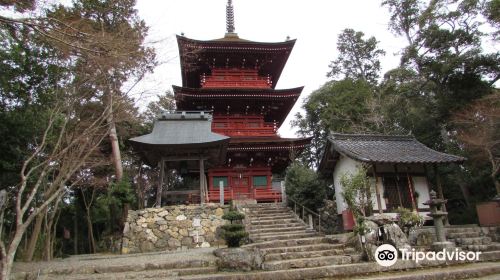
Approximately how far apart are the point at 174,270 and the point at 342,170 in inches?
332

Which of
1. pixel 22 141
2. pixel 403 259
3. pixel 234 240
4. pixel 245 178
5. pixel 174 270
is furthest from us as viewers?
pixel 245 178

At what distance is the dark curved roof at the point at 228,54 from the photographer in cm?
1858

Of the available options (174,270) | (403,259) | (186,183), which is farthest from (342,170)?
(186,183)

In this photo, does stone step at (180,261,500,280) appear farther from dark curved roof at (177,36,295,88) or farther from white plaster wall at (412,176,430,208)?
dark curved roof at (177,36,295,88)

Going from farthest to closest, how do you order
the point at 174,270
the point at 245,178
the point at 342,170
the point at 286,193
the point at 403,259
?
the point at 245,178 < the point at 286,193 < the point at 342,170 < the point at 403,259 < the point at 174,270

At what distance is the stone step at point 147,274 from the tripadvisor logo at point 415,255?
12.3 ft

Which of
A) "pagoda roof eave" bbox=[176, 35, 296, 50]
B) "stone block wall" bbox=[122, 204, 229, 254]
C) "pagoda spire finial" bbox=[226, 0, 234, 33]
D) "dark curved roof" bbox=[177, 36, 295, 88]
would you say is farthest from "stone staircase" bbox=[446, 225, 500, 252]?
"pagoda spire finial" bbox=[226, 0, 234, 33]

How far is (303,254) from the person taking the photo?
329 inches

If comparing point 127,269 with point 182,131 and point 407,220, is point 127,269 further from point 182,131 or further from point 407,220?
point 182,131

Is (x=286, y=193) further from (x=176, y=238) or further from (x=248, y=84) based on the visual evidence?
(x=248, y=84)

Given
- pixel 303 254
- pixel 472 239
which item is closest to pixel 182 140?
pixel 303 254

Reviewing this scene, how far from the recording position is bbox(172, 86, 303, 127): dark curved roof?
59.4 ft

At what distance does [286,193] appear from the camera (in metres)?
15.1

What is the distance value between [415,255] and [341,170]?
19.5 feet
